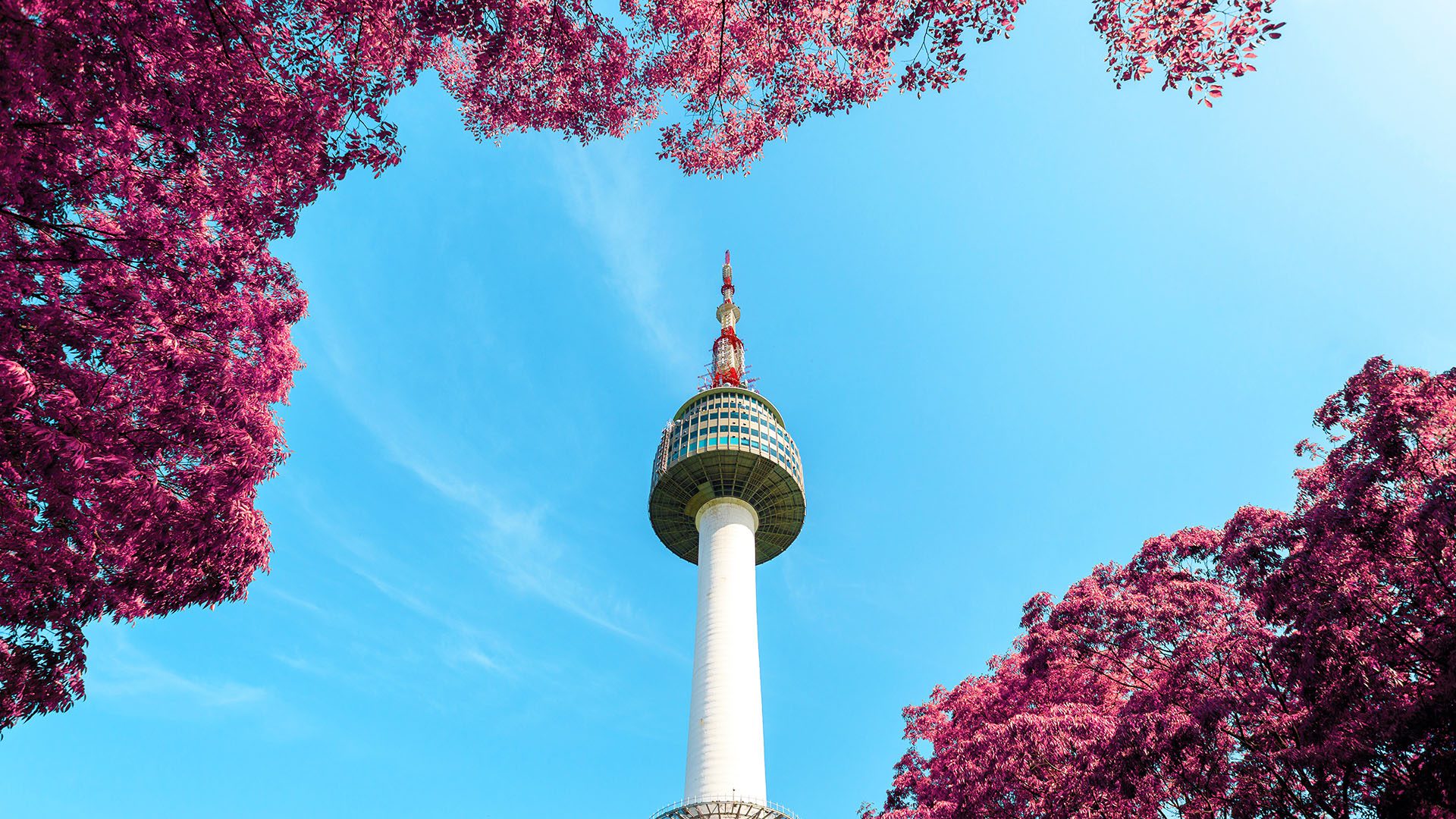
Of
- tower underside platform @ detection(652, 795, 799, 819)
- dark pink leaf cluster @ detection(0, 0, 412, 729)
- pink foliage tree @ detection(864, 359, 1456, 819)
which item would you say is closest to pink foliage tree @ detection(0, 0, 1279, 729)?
dark pink leaf cluster @ detection(0, 0, 412, 729)

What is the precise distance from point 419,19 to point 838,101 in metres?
6.69

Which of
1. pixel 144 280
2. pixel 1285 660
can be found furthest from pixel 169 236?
pixel 1285 660

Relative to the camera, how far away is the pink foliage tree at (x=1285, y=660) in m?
11.3

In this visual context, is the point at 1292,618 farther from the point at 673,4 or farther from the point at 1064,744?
the point at 673,4

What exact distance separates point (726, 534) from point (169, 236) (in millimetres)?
49298

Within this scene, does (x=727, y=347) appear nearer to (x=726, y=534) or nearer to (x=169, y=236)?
(x=726, y=534)

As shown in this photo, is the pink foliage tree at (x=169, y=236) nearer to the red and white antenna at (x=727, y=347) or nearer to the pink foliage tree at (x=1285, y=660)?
the pink foliage tree at (x=1285, y=660)

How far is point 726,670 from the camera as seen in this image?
159 ft

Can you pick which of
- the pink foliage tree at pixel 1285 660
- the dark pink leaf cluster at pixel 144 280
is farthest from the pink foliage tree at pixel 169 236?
the pink foliage tree at pixel 1285 660

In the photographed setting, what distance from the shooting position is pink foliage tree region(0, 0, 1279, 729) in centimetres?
814

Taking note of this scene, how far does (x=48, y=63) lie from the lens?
716cm

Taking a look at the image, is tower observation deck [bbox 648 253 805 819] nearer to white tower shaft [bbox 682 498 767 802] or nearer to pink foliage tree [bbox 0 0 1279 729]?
white tower shaft [bbox 682 498 767 802]

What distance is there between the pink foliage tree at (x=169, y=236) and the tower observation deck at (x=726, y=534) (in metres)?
38.0

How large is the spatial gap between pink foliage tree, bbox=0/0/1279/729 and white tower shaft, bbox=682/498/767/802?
125 ft
